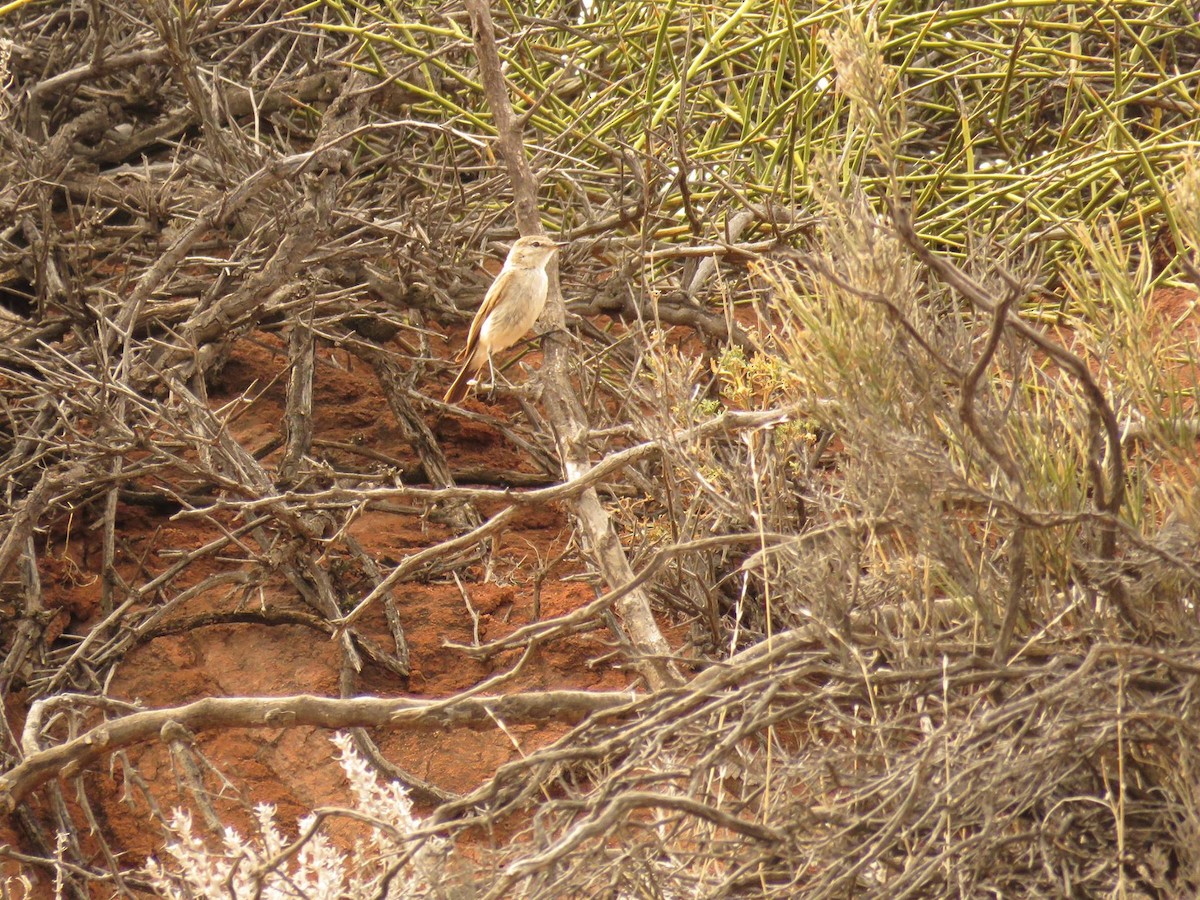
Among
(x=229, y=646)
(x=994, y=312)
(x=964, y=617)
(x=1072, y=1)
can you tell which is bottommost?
(x=229, y=646)

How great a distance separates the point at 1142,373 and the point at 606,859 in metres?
1.30

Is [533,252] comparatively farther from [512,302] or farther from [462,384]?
[462,384]

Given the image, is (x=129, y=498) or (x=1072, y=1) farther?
(x=129, y=498)

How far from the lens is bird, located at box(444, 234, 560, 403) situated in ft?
Result: 14.5

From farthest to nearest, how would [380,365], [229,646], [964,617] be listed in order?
[380,365] → [229,646] → [964,617]

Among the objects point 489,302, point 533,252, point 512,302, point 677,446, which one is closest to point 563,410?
point 677,446

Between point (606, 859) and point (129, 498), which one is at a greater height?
point (606, 859)

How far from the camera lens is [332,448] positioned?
601cm

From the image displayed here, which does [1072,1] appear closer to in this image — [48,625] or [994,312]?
[994,312]

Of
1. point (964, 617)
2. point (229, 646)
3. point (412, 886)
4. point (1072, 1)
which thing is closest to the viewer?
point (412, 886)

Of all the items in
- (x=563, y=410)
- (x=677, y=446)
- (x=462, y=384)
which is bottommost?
(x=462, y=384)

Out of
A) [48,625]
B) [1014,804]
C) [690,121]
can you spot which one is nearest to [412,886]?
[1014,804]

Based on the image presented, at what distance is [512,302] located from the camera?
15.6 ft

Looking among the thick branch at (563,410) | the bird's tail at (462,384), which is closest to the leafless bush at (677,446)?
the thick branch at (563,410)
